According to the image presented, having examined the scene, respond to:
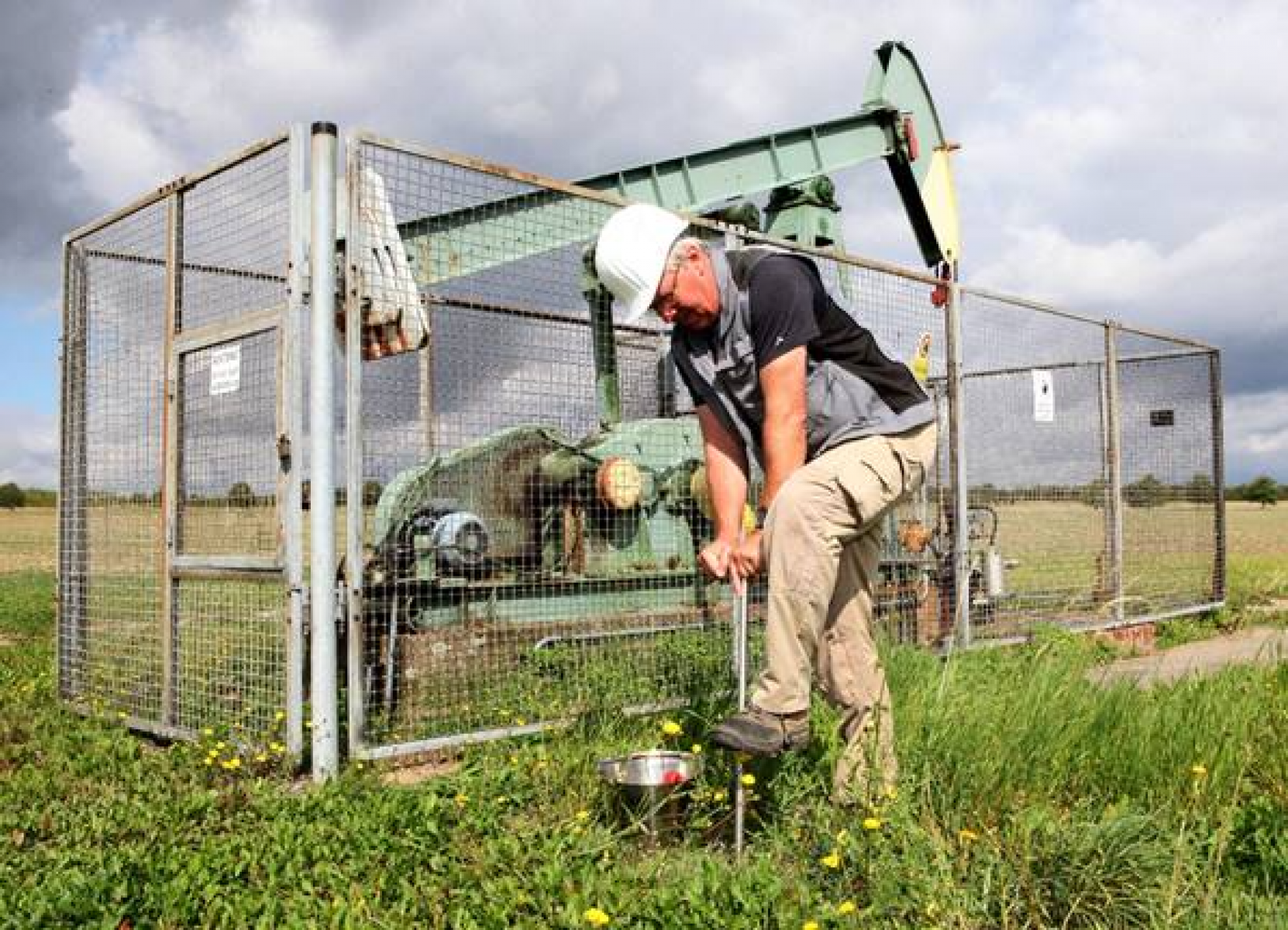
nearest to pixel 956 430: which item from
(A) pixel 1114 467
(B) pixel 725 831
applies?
(A) pixel 1114 467

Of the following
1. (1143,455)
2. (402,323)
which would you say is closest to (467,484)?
(402,323)

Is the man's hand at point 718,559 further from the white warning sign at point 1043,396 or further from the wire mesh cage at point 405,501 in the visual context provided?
the white warning sign at point 1043,396

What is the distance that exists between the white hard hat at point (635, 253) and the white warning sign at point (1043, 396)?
490 centimetres

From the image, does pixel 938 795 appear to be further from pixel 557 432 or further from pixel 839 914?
pixel 557 432

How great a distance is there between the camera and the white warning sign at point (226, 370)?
4.92 m

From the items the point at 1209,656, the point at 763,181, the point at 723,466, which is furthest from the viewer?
the point at 763,181

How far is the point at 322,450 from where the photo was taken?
4406 millimetres

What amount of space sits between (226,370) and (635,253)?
Answer: 2.33 m

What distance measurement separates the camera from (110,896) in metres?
→ 2.90

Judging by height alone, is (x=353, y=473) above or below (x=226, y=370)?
below

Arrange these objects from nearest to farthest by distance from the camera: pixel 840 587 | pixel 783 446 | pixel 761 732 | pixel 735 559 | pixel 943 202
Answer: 1. pixel 761 732
2. pixel 783 446
3. pixel 735 559
4. pixel 840 587
5. pixel 943 202

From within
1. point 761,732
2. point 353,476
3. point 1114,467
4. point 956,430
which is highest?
point 956,430

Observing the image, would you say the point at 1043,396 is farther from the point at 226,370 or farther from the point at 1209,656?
the point at 226,370

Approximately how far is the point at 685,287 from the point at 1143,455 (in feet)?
22.3
